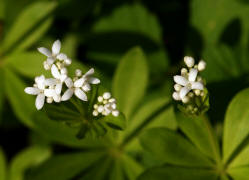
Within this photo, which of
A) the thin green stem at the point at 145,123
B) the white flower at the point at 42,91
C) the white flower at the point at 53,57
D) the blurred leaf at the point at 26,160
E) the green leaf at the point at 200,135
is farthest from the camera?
the blurred leaf at the point at 26,160

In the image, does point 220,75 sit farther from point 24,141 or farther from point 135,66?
point 24,141

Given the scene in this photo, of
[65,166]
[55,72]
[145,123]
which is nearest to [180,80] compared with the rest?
[55,72]

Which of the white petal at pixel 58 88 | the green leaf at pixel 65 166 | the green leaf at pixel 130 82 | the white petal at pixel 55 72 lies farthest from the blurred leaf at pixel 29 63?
the white petal at pixel 58 88

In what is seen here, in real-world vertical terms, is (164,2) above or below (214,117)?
above

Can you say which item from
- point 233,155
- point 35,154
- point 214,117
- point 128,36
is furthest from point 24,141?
point 233,155

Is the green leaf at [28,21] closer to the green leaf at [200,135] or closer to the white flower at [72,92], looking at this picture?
the white flower at [72,92]

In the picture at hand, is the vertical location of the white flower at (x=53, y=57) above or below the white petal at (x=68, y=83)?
above
